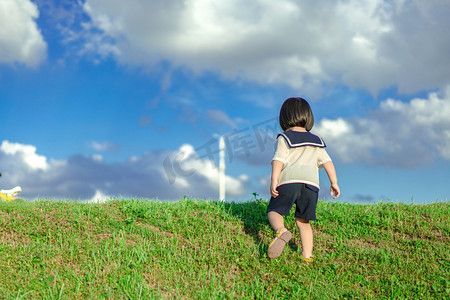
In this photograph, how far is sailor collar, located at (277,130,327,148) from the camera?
6020mm

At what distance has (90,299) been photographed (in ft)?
16.4

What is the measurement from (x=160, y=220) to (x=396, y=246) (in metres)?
4.30

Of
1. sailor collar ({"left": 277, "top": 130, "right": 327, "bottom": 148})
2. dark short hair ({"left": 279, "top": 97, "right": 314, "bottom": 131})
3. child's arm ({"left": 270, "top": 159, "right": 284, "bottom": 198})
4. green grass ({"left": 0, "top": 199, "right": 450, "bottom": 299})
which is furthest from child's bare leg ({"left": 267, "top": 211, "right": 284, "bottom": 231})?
dark short hair ({"left": 279, "top": 97, "right": 314, "bottom": 131})

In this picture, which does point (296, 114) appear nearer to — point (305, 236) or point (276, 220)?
point (276, 220)

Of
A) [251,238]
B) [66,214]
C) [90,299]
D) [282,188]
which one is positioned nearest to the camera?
[90,299]

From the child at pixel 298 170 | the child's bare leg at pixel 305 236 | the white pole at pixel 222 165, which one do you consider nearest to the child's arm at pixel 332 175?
the child at pixel 298 170

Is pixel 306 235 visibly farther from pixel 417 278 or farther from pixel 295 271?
pixel 417 278

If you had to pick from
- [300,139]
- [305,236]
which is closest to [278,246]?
[305,236]

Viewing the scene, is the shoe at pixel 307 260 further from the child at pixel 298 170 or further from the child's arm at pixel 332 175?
the child's arm at pixel 332 175

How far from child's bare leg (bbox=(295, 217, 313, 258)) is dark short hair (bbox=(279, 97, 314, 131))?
1.47 metres

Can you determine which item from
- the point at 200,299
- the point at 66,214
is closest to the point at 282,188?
the point at 200,299

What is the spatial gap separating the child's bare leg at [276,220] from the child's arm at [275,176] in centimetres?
35

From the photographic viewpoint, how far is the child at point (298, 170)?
5934mm

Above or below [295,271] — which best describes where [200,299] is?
below
